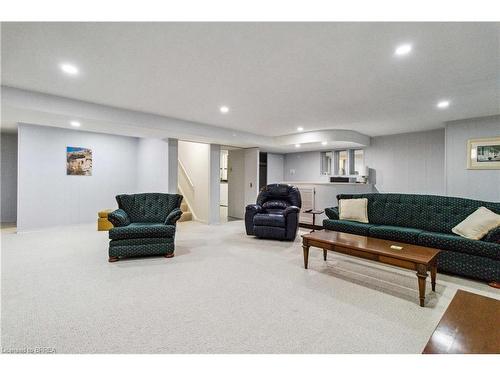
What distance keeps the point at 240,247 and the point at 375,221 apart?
2383mm

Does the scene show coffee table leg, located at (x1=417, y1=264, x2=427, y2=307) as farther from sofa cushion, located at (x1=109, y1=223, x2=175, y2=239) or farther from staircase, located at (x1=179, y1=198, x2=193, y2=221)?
staircase, located at (x1=179, y1=198, x2=193, y2=221)

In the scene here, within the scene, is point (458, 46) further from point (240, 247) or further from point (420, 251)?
point (240, 247)

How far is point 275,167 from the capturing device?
8852 mm

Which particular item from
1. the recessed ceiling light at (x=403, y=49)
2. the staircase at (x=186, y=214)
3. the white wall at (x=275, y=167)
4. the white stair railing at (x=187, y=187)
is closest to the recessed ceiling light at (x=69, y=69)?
the recessed ceiling light at (x=403, y=49)

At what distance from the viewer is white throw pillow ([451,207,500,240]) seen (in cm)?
295

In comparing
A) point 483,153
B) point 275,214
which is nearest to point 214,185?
point 275,214

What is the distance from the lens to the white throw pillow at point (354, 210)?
4.17 m

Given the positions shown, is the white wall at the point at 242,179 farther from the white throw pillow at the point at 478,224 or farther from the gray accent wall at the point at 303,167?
the white throw pillow at the point at 478,224

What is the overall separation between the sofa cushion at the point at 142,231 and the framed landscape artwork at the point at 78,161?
346cm

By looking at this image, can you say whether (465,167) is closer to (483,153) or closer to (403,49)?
(483,153)

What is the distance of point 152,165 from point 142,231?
333cm

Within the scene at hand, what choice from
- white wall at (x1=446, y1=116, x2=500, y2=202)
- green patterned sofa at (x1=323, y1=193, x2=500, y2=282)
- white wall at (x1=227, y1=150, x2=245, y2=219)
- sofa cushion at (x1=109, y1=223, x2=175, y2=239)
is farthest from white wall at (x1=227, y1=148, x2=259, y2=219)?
white wall at (x1=446, y1=116, x2=500, y2=202)

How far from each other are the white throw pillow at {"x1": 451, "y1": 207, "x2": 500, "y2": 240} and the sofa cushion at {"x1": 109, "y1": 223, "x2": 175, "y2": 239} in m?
3.97
